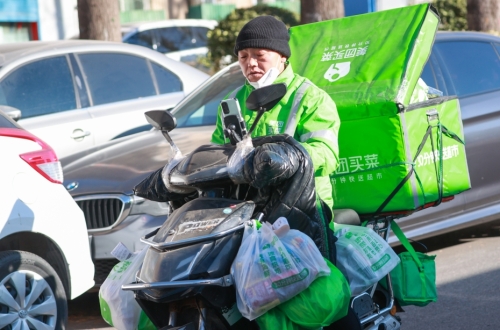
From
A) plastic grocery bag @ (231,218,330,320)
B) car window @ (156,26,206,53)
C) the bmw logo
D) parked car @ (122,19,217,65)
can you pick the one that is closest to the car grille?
the bmw logo

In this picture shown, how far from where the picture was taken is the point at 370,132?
4172mm

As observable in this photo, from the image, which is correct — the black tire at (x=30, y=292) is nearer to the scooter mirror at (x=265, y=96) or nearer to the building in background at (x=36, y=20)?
the scooter mirror at (x=265, y=96)

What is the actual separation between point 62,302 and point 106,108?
3.23m

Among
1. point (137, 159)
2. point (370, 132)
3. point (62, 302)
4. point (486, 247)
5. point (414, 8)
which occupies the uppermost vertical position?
point (414, 8)

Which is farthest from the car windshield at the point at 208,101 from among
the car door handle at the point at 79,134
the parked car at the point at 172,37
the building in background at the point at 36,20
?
the building in background at the point at 36,20

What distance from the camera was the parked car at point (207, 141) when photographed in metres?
5.89

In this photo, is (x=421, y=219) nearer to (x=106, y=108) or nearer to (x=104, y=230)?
(x=104, y=230)

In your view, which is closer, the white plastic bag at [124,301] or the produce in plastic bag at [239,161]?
the produce in plastic bag at [239,161]

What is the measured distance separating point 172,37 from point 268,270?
58.8 feet

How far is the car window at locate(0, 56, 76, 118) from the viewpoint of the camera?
7500 millimetres

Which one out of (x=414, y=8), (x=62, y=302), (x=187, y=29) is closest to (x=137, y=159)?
(x=62, y=302)

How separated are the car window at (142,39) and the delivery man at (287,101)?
52.2ft

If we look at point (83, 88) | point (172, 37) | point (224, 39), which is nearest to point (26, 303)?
point (83, 88)

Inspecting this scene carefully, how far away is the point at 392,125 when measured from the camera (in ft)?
13.5
